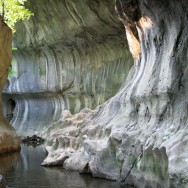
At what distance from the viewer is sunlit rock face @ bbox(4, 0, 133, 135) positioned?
27.4m

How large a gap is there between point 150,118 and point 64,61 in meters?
22.9

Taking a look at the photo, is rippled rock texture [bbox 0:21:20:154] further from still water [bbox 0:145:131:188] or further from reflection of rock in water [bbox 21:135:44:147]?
reflection of rock in water [bbox 21:135:44:147]

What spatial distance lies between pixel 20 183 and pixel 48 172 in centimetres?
235

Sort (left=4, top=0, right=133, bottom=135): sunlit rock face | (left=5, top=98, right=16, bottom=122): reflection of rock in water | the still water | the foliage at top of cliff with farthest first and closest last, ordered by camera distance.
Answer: (left=5, top=98, right=16, bottom=122): reflection of rock in water → (left=4, top=0, right=133, bottom=135): sunlit rock face → the foliage at top of cliff → the still water

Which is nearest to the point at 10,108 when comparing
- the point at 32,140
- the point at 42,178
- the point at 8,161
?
the point at 32,140

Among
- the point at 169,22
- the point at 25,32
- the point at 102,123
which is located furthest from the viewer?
the point at 25,32

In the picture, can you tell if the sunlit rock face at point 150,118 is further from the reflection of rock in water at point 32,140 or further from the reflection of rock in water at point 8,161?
the reflection of rock in water at point 32,140

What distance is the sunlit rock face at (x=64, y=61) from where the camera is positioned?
90.0 ft

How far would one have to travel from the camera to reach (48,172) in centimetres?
1387

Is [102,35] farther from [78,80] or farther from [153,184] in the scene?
[153,184]

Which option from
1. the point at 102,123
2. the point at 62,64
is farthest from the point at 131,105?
the point at 62,64

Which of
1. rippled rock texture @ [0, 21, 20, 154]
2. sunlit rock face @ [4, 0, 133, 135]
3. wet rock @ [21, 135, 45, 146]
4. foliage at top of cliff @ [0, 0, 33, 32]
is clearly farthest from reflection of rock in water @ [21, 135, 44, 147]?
foliage at top of cliff @ [0, 0, 33, 32]

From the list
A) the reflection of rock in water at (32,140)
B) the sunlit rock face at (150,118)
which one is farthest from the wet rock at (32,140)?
the sunlit rock face at (150,118)

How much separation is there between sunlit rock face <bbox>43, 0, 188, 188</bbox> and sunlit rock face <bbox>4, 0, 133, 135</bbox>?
10661mm
